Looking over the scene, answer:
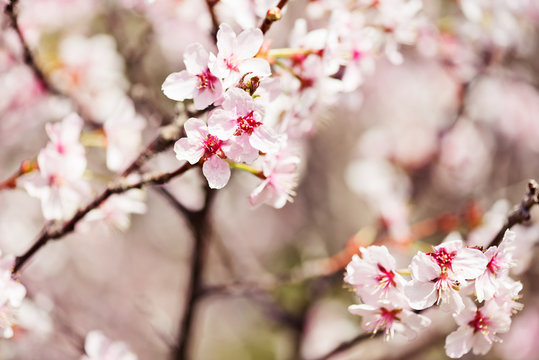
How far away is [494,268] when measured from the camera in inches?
43.7

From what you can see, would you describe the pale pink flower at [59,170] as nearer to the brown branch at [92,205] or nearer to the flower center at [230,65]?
the brown branch at [92,205]

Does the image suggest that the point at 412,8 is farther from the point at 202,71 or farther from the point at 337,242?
the point at 337,242

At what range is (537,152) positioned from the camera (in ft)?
11.3

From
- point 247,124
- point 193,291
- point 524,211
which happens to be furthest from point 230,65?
point 193,291

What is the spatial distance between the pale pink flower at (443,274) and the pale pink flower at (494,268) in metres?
0.04

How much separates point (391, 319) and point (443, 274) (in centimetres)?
17

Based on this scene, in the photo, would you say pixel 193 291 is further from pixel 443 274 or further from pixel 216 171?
pixel 443 274

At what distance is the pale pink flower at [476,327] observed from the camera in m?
1.13

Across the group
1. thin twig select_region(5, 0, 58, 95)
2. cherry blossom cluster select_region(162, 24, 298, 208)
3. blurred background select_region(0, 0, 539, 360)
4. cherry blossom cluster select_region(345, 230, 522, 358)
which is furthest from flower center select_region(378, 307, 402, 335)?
thin twig select_region(5, 0, 58, 95)

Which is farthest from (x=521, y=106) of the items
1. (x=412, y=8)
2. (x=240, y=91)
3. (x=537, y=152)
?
(x=240, y=91)

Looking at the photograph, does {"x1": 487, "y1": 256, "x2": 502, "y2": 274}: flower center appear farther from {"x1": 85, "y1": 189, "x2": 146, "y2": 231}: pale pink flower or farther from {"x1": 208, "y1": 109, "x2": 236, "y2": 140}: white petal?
{"x1": 85, "y1": 189, "x2": 146, "y2": 231}: pale pink flower

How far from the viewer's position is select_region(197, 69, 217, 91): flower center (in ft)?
3.51

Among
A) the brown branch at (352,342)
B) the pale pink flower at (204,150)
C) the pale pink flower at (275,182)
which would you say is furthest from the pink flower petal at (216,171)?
the brown branch at (352,342)

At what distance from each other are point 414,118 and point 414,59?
1.31 ft
